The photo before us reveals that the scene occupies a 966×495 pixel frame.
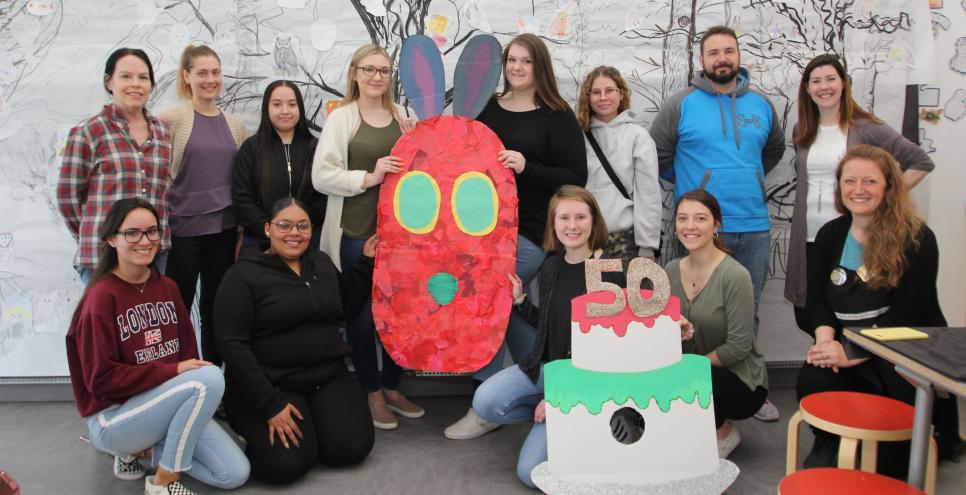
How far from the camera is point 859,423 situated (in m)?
1.83

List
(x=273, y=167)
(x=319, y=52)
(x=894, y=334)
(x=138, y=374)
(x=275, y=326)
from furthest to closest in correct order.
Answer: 1. (x=319, y=52)
2. (x=273, y=167)
3. (x=275, y=326)
4. (x=138, y=374)
5. (x=894, y=334)

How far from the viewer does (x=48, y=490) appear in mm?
2289

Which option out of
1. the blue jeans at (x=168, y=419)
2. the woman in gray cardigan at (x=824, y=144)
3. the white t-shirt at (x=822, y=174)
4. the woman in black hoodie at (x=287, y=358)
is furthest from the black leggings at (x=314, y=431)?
the white t-shirt at (x=822, y=174)

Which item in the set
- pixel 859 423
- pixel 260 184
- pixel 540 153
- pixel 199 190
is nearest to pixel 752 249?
pixel 540 153

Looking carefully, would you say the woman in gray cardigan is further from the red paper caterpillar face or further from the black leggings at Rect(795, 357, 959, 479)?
A: the red paper caterpillar face

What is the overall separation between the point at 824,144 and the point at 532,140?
1.16 metres

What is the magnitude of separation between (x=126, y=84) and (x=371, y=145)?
858 millimetres

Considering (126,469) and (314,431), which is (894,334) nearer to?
(314,431)

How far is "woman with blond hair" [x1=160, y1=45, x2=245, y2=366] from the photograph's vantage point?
2664mm

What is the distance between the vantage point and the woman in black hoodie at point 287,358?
2293 mm

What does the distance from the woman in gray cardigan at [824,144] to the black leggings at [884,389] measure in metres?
0.49

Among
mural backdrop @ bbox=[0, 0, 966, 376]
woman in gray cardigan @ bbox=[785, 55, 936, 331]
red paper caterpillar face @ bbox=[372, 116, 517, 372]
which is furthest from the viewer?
mural backdrop @ bbox=[0, 0, 966, 376]

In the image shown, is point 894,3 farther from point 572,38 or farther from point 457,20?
point 457,20

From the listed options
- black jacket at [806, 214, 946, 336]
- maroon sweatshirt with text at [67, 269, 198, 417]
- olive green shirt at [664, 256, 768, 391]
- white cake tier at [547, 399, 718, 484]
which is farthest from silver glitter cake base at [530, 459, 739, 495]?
maroon sweatshirt with text at [67, 269, 198, 417]
